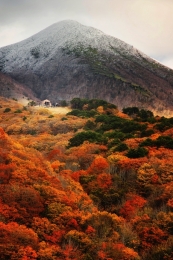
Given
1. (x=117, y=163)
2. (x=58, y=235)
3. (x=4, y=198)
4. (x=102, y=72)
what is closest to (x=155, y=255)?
(x=58, y=235)

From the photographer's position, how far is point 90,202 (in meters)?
34.8

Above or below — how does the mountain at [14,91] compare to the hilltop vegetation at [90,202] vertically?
above

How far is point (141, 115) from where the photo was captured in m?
96.9

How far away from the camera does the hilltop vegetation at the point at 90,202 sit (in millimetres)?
24464

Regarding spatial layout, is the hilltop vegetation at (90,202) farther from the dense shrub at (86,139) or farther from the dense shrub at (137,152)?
the dense shrub at (86,139)

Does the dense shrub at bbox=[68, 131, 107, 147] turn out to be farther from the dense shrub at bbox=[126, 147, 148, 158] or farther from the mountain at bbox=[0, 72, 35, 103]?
the mountain at bbox=[0, 72, 35, 103]

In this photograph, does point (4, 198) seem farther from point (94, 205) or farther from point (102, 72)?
point (102, 72)

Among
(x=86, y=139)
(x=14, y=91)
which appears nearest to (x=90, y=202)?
(x=86, y=139)

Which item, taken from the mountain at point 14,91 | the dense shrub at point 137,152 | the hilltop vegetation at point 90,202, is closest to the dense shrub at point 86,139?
the hilltop vegetation at point 90,202

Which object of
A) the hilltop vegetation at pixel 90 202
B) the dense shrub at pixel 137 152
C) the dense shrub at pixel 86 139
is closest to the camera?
the hilltop vegetation at pixel 90 202

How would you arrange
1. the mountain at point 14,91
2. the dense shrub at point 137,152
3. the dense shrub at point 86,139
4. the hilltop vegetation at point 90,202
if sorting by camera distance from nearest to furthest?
the hilltop vegetation at point 90,202 → the dense shrub at point 137,152 → the dense shrub at point 86,139 → the mountain at point 14,91

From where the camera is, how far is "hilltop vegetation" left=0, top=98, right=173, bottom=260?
2446cm

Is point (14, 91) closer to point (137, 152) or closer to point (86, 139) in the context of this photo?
point (86, 139)

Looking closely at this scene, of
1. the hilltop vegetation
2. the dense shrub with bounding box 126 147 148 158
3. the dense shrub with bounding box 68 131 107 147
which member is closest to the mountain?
the dense shrub with bounding box 68 131 107 147
